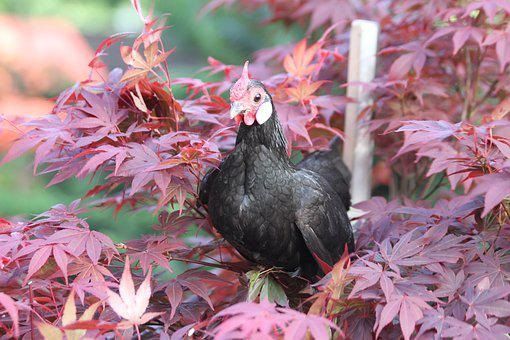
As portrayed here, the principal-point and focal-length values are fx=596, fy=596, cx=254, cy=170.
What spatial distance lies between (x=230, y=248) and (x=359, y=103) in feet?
1.65

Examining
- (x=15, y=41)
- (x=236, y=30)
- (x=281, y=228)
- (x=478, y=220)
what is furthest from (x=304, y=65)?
(x=236, y=30)

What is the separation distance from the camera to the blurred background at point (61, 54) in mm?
3158

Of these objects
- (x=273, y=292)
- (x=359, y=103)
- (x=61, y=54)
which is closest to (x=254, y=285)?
(x=273, y=292)

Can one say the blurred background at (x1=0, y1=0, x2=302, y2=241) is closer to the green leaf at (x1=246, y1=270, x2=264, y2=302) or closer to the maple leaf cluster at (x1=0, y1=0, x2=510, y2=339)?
the maple leaf cluster at (x1=0, y1=0, x2=510, y2=339)

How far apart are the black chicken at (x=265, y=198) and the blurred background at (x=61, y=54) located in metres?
1.64

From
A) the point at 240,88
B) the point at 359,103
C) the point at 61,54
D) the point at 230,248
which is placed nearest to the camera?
the point at 240,88

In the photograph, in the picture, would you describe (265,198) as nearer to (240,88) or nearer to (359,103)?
(240,88)

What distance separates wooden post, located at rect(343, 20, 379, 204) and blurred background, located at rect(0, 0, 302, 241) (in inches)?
47.0

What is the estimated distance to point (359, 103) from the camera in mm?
1510

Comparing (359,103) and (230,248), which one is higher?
(359,103)

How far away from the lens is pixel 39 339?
892 millimetres

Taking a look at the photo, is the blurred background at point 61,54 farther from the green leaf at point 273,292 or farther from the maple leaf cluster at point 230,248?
the green leaf at point 273,292

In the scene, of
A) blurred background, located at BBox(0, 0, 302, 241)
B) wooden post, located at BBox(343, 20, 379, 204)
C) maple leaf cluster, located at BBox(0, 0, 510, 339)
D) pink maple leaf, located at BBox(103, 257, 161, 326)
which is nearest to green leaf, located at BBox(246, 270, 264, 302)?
maple leaf cluster, located at BBox(0, 0, 510, 339)

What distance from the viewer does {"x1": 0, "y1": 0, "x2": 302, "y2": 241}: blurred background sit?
124 inches
